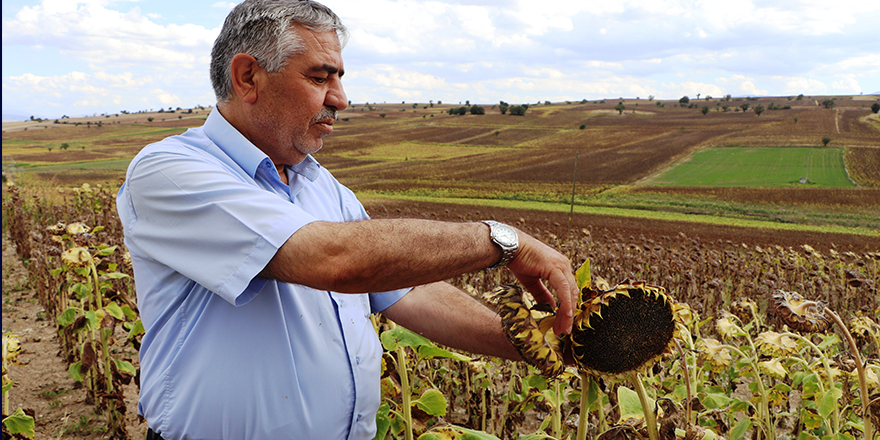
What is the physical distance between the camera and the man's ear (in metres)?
1.76

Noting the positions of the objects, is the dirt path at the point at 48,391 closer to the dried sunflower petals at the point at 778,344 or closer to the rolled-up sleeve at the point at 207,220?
the rolled-up sleeve at the point at 207,220

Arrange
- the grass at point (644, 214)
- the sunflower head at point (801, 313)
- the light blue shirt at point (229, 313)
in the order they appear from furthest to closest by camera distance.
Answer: the grass at point (644, 214)
the sunflower head at point (801, 313)
the light blue shirt at point (229, 313)

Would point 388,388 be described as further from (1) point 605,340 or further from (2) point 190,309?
(1) point 605,340

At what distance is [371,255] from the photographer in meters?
1.24

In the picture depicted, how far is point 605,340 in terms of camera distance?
1237 millimetres

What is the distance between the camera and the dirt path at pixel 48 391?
4613 millimetres

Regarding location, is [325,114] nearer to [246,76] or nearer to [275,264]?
[246,76]

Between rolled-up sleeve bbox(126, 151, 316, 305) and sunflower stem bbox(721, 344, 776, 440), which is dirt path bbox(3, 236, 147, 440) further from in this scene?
sunflower stem bbox(721, 344, 776, 440)

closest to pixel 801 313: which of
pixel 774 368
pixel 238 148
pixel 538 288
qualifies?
pixel 538 288

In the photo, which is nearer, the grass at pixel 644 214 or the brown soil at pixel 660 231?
the brown soil at pixel 660 231

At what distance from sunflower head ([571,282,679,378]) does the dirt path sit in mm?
4078

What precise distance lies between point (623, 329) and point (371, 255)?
1.83 feet

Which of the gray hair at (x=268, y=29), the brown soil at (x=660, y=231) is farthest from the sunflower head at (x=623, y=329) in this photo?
the brown soil at (x=660, y=231)

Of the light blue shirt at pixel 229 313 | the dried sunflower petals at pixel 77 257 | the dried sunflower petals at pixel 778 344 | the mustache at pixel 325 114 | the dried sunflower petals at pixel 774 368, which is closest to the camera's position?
the light blue shirt at pixel 229 313
